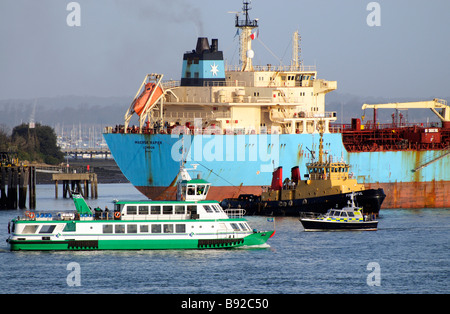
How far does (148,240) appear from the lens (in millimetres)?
47688

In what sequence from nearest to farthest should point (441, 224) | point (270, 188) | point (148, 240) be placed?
point (148, 240) < point (441, 224) < point (270, 188)

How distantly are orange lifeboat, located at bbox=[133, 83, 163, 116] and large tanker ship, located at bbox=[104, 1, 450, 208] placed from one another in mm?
83

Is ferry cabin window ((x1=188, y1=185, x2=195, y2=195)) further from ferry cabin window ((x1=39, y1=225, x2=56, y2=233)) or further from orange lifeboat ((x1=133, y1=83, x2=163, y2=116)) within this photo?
orange lifeboat ((x1=133, y1=83, x2=163, y2=116))

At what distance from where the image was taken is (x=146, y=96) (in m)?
75.4

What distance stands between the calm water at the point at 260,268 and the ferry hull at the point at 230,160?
18.4 meters

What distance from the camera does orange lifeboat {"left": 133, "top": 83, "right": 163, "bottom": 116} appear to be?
7512cm

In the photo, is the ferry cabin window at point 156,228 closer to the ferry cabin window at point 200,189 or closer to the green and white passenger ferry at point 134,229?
the green and white passenger ferry at point 134,229

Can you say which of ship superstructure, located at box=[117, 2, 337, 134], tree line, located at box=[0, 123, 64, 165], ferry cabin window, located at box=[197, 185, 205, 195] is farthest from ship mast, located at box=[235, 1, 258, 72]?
tree line, located at box=[0, 123, 64, 165]

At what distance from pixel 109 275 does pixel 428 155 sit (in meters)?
47.8

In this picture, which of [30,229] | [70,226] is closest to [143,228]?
[70,226]

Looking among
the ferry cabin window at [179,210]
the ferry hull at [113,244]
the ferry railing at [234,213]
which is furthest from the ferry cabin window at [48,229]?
the ferry railing at [234,213]

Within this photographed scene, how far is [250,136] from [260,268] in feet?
103
